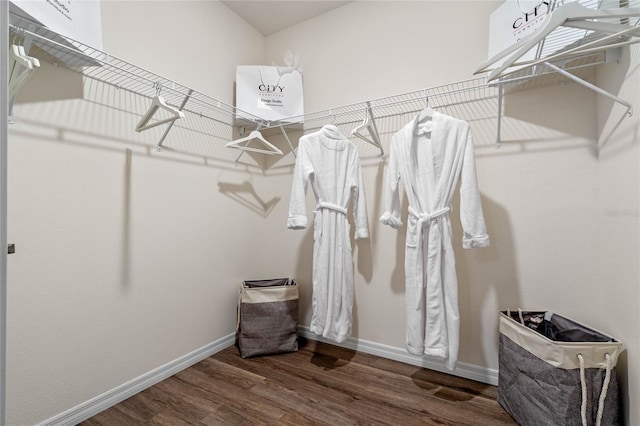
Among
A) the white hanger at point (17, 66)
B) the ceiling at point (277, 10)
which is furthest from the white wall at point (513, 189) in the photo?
the white hanger at point (17, 66)

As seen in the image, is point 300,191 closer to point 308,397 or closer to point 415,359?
→ point 308,397

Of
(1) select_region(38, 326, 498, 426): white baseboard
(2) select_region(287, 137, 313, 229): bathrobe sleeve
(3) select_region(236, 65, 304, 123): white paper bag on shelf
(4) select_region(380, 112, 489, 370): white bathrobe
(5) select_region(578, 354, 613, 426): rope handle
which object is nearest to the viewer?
(5) select_region(578, 354, 613, 426): rope handle

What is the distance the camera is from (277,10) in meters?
2.15

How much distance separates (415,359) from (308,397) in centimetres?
74

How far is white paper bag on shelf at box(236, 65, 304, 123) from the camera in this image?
202 cm

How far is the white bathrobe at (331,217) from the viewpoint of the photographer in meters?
1.72

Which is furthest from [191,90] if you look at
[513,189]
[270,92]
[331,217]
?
[513,189]

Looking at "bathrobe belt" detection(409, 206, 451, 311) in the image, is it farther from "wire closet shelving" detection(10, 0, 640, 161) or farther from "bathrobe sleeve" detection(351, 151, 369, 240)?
"wire closet shelving" detection(10, 0, 640, 161)

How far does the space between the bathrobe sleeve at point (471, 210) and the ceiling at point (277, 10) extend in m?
1.57

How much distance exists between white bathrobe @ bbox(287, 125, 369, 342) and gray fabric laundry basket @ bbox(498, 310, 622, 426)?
844 millimetres

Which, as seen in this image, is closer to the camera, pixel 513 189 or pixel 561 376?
pixel 561 376

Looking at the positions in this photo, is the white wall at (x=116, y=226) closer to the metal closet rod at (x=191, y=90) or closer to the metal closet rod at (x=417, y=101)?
the metal closet rod at (x=191, y=90)

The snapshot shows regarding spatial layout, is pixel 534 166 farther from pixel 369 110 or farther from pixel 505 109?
pixel 369 110

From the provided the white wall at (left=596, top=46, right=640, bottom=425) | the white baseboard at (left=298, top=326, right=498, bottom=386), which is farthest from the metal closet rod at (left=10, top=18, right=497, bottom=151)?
the white baseboard at (left=298, top=326, right=498, bottom=386)
